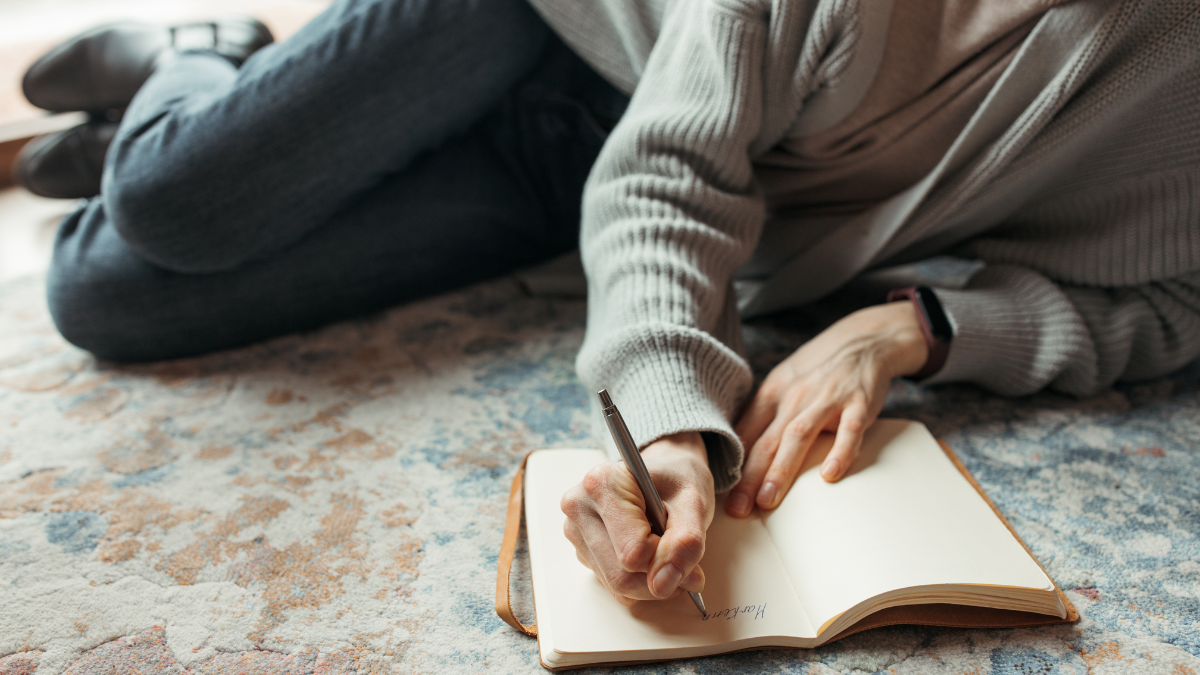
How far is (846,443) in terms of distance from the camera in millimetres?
614

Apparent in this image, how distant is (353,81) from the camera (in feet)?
2.74

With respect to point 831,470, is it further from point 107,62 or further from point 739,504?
point 107,62

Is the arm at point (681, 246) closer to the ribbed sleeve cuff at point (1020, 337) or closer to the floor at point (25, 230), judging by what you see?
the ribbed sleeve cuff at point (1020, 337)

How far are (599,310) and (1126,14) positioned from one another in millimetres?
510

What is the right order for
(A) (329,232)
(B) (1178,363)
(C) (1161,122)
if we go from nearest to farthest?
(C) (1161,122) → (B) (1178,363) → (A) (329,232)

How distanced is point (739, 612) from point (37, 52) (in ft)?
6.26

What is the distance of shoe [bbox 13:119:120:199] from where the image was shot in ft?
3.80

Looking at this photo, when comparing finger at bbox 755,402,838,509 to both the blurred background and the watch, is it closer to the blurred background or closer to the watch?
the watch

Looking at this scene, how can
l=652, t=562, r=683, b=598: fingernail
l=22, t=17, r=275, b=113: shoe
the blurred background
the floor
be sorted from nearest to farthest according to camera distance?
l=652, t=562, r=683, b=598: fingernail → l=22, t=17, r=275, b=113: shoe → the floor → the blurred background

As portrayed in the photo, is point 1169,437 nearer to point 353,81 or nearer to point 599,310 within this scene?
point 599,310

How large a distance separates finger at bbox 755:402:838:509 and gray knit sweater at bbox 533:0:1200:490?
0.03 metres

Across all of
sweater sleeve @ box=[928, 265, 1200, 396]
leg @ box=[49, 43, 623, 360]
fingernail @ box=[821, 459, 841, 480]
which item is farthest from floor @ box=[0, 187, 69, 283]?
sweater sleeve @ box=[928, 265, 1200, 396]

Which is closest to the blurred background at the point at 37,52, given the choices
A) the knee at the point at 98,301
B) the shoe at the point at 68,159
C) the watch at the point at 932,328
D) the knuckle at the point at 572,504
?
the shoe at the point at 68,159

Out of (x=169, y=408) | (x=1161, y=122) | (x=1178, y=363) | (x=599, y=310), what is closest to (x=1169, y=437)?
(x=1178, y=363)
